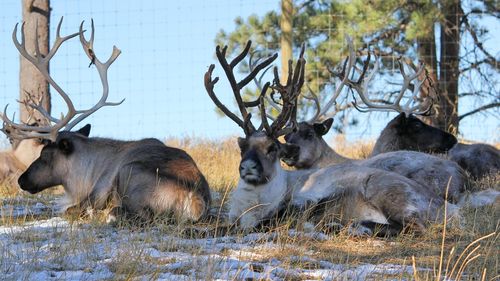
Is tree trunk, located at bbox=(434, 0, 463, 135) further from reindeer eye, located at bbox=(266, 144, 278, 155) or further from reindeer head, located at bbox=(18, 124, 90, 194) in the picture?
reindeer eye, located at bbox=(266, 144, 278, 155)

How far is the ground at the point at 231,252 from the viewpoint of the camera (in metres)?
4.92

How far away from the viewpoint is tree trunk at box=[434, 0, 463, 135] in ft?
51.8

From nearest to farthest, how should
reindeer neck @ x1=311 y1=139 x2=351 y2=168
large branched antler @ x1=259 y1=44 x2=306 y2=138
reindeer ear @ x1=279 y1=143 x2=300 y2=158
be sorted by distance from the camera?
large branched antler @ x1=259 y1=44 x2=306 y2=138 → reindeer ear @ x1=279 y1=143 x2=300 y2=158 → reindeer neck @ x1=311 y1=139 x2=351 y2=168

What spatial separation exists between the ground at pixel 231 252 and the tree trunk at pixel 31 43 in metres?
4.90

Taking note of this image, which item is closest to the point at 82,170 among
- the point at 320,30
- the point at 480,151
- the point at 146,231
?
the point at 146,231

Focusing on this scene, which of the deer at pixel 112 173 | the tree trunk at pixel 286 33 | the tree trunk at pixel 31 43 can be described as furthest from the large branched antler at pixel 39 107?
the tree trunk at pixel 286 33

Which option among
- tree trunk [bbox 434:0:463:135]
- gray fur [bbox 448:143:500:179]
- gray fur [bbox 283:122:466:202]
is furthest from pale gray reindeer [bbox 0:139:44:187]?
tree trunk [bbox 434:0:463:135]

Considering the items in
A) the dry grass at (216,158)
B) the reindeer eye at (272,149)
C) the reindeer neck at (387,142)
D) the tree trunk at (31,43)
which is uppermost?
the tree trunk at (31,43)

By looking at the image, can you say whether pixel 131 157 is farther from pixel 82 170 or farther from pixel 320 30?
pixel 320 30

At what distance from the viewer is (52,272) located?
4953 millimetres

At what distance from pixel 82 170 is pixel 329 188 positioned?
2.43 meters

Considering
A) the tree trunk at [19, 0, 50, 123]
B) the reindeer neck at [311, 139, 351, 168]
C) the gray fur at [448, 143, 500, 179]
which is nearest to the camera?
the reindeer neck at [311, 139, 351, 168]

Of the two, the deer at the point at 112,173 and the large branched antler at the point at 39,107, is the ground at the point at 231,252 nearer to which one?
the deer at the point at 112,173

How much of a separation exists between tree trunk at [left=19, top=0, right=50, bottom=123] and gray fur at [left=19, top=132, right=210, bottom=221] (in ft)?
13.0
